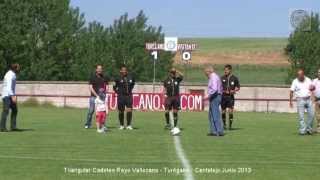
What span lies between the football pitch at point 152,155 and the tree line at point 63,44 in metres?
34.0

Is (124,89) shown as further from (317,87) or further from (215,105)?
(317,87)

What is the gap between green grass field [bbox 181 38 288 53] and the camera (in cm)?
13588

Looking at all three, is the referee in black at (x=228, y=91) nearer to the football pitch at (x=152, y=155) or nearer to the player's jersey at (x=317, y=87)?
the football pitch at (x=152, y=155)

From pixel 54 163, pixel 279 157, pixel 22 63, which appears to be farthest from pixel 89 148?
pixel 22 63

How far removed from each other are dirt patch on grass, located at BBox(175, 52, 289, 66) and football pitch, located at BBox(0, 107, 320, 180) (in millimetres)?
89001

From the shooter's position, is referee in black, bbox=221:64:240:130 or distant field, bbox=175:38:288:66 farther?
distant field, bbox=175:38:288:66

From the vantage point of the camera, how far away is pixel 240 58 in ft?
396

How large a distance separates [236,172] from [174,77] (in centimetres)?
1066

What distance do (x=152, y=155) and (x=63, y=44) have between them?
43607 millimetres

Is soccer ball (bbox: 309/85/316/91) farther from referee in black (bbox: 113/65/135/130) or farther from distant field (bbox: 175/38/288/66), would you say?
distant field (bbox: 175/38/288/66)

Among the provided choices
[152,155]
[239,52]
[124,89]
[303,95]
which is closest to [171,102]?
[124,89]

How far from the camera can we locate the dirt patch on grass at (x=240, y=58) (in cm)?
11319

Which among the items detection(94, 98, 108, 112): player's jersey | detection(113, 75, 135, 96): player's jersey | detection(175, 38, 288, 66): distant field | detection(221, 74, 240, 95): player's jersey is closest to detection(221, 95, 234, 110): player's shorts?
detection(221, 74, 240, 95): player's jersey

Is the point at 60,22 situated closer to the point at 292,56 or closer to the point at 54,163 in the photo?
Answer: the point at 292,56
